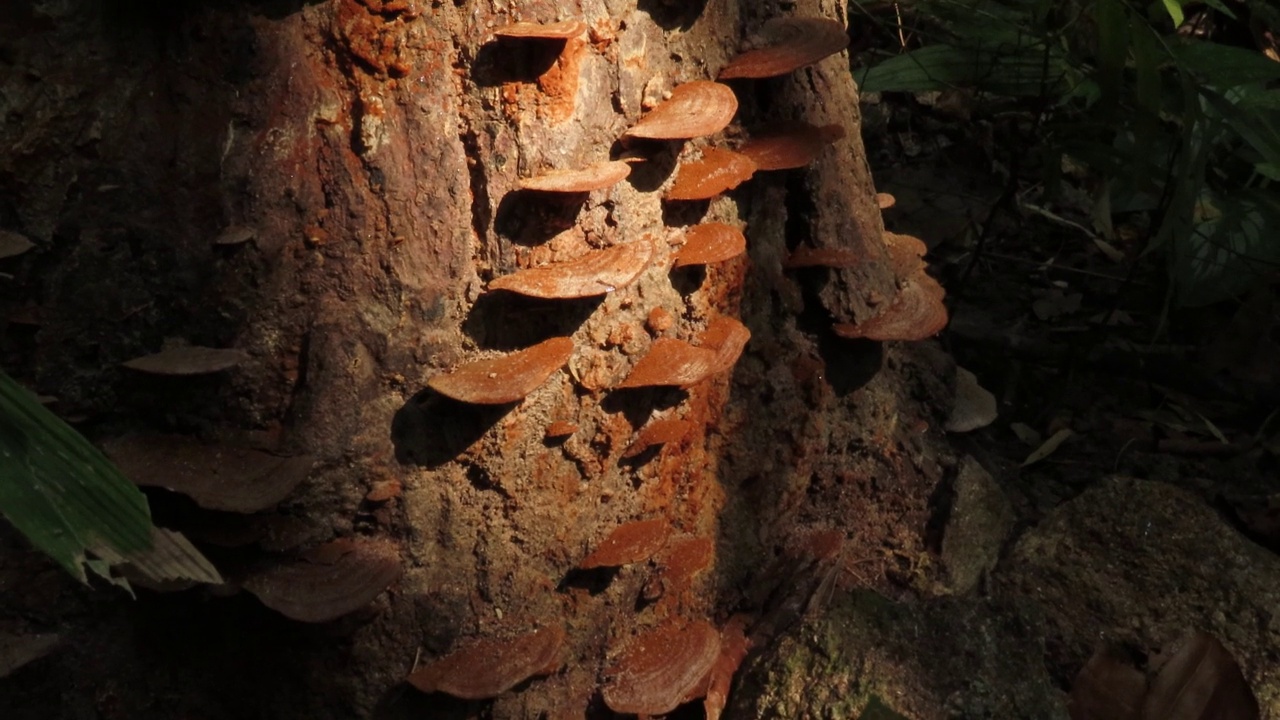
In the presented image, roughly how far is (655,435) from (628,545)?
296mm

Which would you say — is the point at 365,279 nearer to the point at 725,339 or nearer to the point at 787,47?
the point at 725,339

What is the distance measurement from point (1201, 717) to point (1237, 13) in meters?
4.17

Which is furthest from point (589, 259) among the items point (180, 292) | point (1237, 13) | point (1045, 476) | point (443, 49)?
point (1237, 13)

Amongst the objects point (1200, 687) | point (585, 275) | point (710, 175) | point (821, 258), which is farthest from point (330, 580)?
point (1200, 687)

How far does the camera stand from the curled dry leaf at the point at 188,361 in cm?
243

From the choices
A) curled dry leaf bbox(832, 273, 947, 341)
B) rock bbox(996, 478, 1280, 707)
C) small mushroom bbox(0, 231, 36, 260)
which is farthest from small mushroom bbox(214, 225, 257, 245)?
rock bbox(996, 478, 1280, 707)

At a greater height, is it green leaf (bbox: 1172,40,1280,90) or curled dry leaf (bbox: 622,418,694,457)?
green leaf (bbox: 1172,40,1280,90)

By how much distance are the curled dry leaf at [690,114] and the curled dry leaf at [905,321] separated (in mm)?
887

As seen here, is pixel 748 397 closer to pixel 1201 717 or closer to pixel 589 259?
pixel 589 259

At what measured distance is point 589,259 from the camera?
2.60 metres

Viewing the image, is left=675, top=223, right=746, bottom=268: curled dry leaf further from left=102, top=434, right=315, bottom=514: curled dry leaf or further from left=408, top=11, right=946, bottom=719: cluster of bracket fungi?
left=102, top=434, right=315, bottom=514: curled dry leaf

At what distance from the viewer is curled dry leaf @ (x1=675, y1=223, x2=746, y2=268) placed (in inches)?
113

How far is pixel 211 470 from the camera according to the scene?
2.48 meters

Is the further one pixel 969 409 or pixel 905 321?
pixel 969 409
